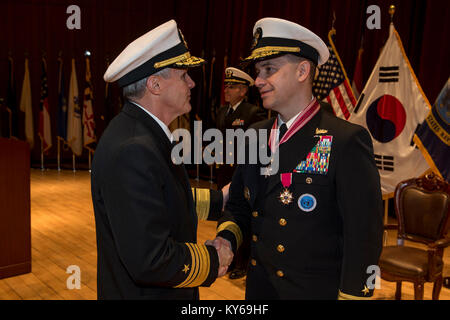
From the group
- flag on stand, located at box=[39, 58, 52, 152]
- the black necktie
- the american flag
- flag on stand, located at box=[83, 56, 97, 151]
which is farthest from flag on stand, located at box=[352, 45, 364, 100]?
flag on stand, located at box=[39, 58, 52, 152]

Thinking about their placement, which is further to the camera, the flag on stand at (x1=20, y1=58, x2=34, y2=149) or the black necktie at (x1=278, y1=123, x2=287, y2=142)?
the flag on stand at (x1=20, y1=58, x2=34, y2=149)

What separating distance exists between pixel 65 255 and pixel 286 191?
3.37m

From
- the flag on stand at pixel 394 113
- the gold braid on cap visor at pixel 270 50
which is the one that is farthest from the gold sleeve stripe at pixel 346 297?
the flag on stand at pixel 394 113

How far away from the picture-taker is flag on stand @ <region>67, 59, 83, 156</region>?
935 cm

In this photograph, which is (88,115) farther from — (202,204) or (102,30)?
(202,204)

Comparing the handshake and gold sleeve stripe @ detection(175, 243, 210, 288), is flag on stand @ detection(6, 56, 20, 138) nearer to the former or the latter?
the handshake

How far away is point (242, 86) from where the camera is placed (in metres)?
4.30

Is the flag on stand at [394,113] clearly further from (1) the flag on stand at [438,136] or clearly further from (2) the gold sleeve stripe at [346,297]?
(2) the gold sleeve stripe at [346,297]

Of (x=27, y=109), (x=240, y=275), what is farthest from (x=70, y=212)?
(x=27, y=109)

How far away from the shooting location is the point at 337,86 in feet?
16.0

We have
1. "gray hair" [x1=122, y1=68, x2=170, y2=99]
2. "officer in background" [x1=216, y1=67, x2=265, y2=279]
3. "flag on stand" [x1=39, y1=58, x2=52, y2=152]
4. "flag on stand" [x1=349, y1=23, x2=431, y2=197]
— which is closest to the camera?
"gray hair" [x1=122, y1=68, x2=170, y2=99]

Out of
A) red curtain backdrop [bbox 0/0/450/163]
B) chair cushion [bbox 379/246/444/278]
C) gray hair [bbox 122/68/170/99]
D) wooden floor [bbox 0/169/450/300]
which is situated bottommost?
wooden floor [bbox 0/169/450/300]

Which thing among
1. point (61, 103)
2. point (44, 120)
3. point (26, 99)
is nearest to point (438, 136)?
point (61, 103)

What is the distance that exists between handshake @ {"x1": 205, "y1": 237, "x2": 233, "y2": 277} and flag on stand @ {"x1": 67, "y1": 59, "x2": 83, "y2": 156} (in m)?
8.41
